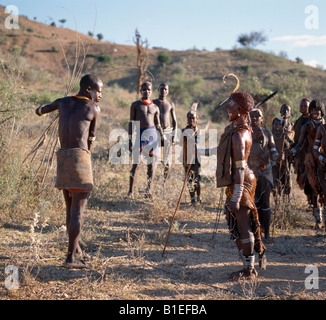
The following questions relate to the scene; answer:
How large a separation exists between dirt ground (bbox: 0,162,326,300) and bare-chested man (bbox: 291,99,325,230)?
15.9 inches

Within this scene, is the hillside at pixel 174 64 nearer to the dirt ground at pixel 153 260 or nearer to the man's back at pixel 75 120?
the dirt ground at pixel 153 260

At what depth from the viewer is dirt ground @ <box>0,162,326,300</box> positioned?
11.0 ft

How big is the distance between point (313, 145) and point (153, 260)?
3.22m

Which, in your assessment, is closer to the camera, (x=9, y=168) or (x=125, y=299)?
(x=125, y=299)

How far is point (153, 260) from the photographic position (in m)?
4.20

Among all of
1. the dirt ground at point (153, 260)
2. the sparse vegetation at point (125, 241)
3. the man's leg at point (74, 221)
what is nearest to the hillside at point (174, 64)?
the sparse vegetation at point (125, 241)

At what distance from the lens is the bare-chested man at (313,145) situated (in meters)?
5.57

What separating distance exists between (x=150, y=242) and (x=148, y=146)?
7.95ft

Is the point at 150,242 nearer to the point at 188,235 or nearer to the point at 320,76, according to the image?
the point at 188,235

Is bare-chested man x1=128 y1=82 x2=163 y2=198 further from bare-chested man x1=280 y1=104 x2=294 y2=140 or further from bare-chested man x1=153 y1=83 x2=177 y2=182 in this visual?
bare-chested man x1=280 y1=104 x2=294 y2=140

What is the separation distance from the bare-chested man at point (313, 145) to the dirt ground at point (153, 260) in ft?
1.33
